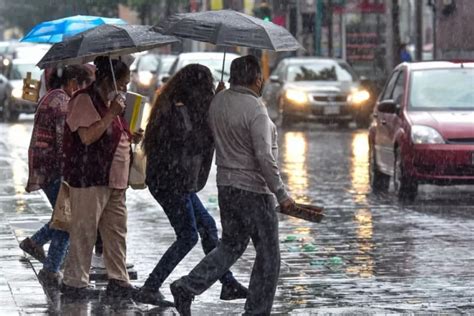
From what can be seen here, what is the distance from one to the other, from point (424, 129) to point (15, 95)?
2177cm

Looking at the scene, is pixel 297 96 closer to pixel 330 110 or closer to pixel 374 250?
pixel 330 110

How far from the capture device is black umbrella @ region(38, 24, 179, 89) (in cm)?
991

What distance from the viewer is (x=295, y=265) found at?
475 inches

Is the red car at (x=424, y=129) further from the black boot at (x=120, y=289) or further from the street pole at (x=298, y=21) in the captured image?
the street pole at (x=298, y=21)

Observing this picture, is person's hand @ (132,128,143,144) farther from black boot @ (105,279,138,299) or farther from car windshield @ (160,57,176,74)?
car windshield @ (160,57,176,74)

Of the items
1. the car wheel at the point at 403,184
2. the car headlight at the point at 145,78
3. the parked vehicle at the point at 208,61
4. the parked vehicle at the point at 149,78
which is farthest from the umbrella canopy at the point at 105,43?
the car headlight at the point at 145,78

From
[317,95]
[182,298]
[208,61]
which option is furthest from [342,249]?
[208,61]

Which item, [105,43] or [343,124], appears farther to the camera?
[343,124]

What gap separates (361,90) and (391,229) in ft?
63.3

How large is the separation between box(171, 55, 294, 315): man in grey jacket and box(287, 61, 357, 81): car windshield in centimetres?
2468

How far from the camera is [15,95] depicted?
3725 centimetres

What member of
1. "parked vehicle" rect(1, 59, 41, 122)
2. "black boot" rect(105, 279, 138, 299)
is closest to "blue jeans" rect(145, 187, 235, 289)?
"black boot" rect(105, 279, 138, 299)

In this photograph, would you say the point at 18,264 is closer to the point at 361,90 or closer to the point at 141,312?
the point at 141,312

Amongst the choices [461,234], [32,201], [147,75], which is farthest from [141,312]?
[147,75]
